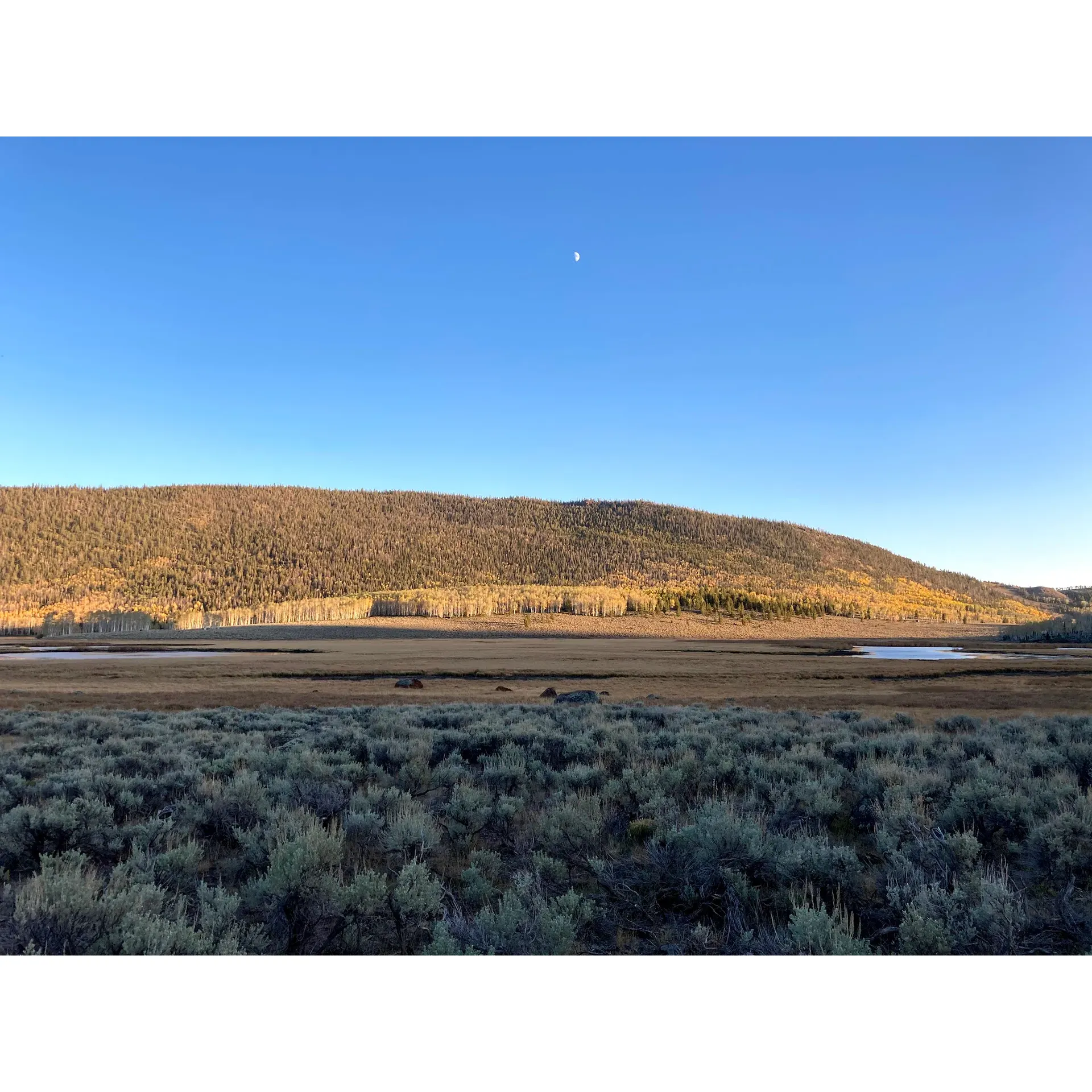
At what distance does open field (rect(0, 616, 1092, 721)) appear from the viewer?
18281 millimetres

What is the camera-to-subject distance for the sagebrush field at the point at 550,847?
149 inches

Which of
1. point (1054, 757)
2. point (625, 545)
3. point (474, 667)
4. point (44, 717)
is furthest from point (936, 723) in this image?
point (625, 545)

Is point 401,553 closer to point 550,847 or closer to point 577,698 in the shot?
point 577,698

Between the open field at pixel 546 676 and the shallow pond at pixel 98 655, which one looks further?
the shallow pond at pixel 98 655

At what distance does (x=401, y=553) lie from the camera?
136 m

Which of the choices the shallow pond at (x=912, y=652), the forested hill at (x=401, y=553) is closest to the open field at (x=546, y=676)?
the shallow pond at (x=912, y=652)

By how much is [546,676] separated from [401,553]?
362ft

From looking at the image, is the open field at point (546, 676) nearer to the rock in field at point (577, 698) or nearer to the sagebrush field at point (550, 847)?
the rock in field at point (577, 698)

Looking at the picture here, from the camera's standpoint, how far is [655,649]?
165 feet

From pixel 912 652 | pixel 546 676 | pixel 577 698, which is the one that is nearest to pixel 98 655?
pixel 546 676

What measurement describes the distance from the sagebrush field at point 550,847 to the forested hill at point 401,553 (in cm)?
7965

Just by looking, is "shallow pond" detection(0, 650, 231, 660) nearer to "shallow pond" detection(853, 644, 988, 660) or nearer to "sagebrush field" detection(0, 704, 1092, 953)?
"sagebrush field" detection(0, 704, 1092, 953)

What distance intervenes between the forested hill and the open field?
1659 inches
